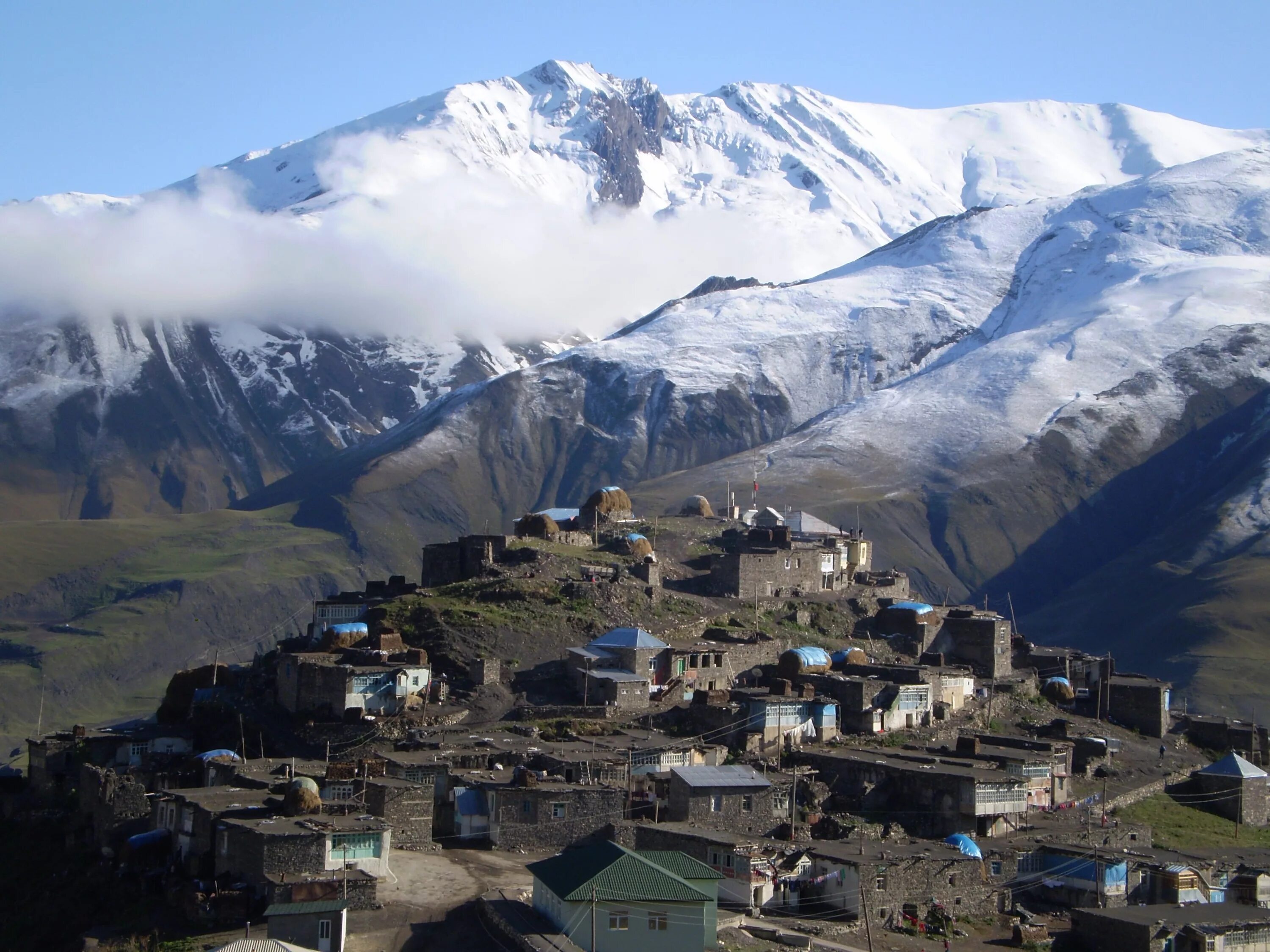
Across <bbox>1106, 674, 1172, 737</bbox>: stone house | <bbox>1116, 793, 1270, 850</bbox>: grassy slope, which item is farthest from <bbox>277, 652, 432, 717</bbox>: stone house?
<bbox>1106, 674, 1172, 737</bbox>: stone house

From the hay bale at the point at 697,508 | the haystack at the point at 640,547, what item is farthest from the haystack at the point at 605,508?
the haystack at the point at 640,547

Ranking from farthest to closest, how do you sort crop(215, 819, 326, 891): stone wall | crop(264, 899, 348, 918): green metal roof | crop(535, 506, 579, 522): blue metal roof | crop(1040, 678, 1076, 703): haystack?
crop(535, 506, 579, 522): blue metal roof
crop(1040, 678, 1076, 703): haystack
crop(215, 819, 326, 891): stone wall
crop(264, 899, 348, 918): green metal roof

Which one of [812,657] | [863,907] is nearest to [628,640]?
[812,657]

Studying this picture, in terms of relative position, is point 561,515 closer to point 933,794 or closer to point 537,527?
point 537,527

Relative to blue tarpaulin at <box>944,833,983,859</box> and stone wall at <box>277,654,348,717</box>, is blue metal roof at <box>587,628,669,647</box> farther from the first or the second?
blue tarpaulin at <box>944,833,983,859</box>

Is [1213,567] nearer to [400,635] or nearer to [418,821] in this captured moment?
[400,635]

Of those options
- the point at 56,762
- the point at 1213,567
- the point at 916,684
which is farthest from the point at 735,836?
the point at 1213,567

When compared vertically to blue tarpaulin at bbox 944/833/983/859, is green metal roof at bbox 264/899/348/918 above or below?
below
